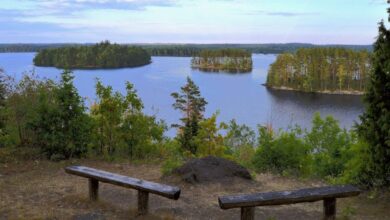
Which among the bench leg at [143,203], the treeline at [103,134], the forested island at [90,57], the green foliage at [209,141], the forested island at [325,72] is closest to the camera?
the bench leg at [143,203]

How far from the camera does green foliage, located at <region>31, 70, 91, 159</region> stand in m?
7.54

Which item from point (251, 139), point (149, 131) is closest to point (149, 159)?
point (149, 131)

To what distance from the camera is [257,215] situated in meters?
5.11

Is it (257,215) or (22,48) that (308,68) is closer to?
(257,215)

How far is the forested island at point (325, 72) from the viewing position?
245ft

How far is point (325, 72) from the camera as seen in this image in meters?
76.1

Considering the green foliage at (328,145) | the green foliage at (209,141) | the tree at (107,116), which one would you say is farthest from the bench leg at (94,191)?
the green foliage at (209,141)

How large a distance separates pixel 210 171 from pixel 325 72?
2911 inches

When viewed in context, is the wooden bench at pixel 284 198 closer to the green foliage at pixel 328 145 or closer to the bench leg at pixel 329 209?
the bench leg at pixel 329 209

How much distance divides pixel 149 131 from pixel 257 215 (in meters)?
4.03

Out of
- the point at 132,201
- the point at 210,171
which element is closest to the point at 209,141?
the point at 210,171

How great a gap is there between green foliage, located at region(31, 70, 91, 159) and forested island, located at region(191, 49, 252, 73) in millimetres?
101063

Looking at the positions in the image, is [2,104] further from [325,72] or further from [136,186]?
[325,72]

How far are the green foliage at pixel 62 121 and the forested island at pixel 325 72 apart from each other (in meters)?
68.1
